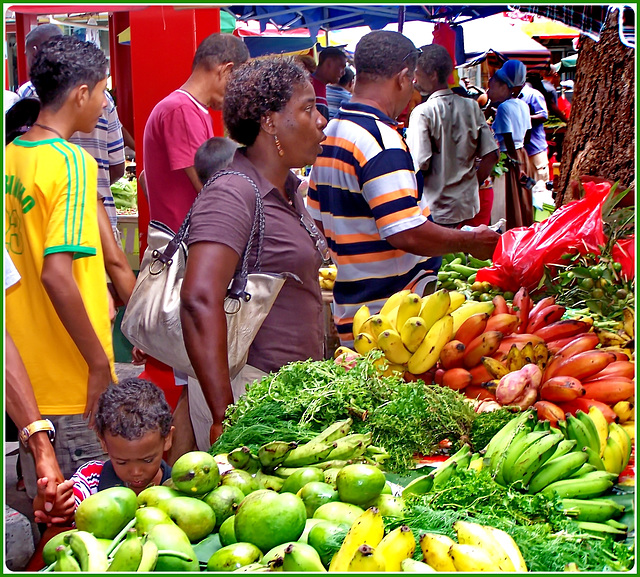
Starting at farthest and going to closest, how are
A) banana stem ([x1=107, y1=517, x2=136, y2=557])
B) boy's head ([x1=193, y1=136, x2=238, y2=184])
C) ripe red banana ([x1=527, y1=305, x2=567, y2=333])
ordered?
1. boy's head ([x1=193, y1=136, x2=238, y2=184])
2. ripe red banana ([x1=527, y1=305, x2=567, y2=333])
3. banana stem ([x1=107, y1=517, x2=136, y2=557])

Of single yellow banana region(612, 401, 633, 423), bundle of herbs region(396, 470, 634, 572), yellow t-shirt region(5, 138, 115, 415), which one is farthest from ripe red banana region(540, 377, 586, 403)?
yellow t-shirt region(5, 138, 115, 415)

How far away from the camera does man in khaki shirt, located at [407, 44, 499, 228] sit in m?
6.53

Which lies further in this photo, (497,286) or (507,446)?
(497,286)

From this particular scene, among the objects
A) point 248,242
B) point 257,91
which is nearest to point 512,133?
point 257,91

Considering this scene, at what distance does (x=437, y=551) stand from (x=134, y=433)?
1068 millimetres

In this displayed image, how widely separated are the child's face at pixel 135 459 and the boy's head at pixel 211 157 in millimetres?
1947

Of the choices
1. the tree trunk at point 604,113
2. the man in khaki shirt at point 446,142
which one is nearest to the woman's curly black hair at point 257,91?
the tree trunk at point 604,113

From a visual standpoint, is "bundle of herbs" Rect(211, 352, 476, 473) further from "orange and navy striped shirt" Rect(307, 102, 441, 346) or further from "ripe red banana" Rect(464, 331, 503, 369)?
"orange and navy striped shirt" Rect(307, 102, 441, 346)

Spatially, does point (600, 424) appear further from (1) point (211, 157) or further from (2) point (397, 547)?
(1) point (211, 157)

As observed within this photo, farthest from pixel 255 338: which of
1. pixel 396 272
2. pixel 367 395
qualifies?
pixel 396 272

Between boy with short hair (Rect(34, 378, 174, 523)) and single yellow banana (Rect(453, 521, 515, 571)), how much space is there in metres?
1.03

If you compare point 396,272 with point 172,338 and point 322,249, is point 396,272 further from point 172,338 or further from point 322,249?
point 172,338

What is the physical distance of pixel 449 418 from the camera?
2.31 meters

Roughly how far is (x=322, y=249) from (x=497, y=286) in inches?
56.5
